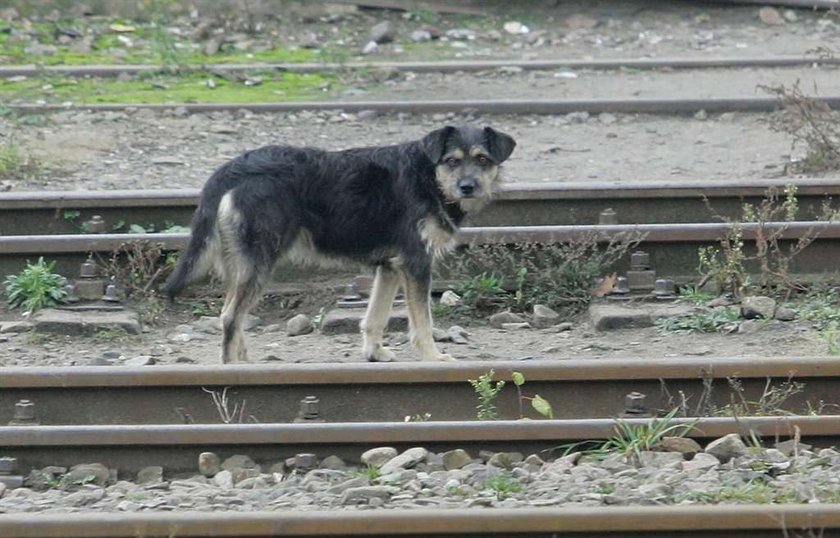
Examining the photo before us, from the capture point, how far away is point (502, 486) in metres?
5.89

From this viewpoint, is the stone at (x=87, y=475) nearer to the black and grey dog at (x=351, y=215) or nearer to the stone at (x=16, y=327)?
the black and grey dog at (x=351, y=215)

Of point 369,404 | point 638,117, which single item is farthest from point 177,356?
point 638,117

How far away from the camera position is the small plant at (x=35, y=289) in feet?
29.1

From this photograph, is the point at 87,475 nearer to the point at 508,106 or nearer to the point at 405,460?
the point at 405,460

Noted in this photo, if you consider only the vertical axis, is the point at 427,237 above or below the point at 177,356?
above

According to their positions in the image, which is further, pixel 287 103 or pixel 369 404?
pixel 287 103

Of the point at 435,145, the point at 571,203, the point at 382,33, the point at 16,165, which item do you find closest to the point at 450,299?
the point at 571,203

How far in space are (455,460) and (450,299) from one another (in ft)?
9.45

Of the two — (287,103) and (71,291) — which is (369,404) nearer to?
(71,291)

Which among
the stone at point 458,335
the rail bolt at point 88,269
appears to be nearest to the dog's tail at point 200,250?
the rail bolt at point 88,269

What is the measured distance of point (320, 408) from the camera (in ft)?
22.7

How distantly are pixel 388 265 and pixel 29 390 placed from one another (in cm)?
227

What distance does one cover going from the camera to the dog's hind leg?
820cm

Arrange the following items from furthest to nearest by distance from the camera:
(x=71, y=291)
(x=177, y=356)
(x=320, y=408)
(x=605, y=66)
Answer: (x=605, y=66), (x=71, y=291), (x=177, y=356), (x=320, y=408)
